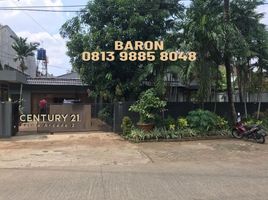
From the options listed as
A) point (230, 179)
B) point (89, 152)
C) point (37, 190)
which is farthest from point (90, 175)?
point (89, 152)

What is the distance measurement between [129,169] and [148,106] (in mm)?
8031

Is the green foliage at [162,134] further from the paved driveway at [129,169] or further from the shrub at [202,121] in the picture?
the paved driveway at [129,169]

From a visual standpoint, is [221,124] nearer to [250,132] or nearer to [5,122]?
[250,132]

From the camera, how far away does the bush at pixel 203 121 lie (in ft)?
69.0

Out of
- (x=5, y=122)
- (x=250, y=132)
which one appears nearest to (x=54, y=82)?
(x=5, y=122)

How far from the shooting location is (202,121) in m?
21.0

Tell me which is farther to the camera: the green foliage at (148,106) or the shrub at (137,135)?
the green foliage at (148,106)

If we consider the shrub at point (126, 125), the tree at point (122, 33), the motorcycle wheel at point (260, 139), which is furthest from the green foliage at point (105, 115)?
the motorcycle wheel at point (260, 139)

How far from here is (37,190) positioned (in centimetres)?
976

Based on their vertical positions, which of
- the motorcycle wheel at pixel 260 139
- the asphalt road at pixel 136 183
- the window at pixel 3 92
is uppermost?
the window at pixel 3 92

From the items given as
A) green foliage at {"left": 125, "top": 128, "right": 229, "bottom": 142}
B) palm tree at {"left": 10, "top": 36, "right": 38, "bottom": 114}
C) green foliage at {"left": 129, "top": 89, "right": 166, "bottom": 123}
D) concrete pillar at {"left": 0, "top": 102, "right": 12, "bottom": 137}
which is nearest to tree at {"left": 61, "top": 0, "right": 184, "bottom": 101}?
green foliage at {"left": 129, "top": 89, "right": 166, "bottom": 123}

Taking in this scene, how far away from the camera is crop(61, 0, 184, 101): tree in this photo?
2380 centimetres

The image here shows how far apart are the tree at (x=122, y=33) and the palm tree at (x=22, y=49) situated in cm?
3537

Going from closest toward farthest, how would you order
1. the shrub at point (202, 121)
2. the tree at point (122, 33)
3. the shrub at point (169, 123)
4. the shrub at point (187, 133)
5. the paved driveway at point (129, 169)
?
the paved driveway at point (129, 169)
the shrub at point (187, 133)
the shrub at point (169, 123)
the shrub at point (202, 121)
the tree at point (122, 33)
